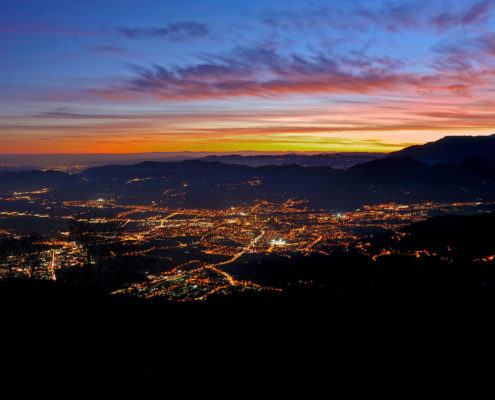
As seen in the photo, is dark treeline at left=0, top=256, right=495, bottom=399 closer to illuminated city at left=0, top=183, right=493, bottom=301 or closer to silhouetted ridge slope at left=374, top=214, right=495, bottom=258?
illuminated city at left=0, top=183, right=493, bottom=301

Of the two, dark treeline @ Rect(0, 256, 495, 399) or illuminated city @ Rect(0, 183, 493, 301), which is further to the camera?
illuminated city @ Rect(0, 183, 493, 301)

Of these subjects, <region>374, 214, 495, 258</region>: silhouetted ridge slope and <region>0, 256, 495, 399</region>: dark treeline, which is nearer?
<region>0, 256, 495, 399</region>: dark treeline

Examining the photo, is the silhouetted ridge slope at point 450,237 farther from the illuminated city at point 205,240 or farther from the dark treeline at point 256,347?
the dark treeline at point 256,347

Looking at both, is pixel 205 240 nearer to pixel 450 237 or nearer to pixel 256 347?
pixel 450 237

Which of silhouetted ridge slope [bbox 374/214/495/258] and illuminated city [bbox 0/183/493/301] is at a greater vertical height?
silhouetted ridge slope [bbox 374/214/495/258]

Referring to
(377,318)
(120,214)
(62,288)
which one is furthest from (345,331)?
(120,214)

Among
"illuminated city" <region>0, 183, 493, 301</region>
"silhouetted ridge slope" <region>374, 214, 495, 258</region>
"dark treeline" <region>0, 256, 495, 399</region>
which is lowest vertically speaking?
"illuminated city" <region>0, 183, 493, 301</region>

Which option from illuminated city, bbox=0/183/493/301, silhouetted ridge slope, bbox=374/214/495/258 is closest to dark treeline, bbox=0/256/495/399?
illuminated city, bbox=0/183/493/301

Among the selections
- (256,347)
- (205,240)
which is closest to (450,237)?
(205,240)

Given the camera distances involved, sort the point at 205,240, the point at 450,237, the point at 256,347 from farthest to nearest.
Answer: the point at 205,240
the point at 450,237
the point at 256,347

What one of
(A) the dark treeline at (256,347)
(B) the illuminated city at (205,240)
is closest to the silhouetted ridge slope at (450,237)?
(B) the illuminated city at (205,240)

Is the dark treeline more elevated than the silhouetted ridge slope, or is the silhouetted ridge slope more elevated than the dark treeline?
the dark treeline

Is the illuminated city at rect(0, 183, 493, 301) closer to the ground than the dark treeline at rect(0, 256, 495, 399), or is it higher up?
closer to the ground
